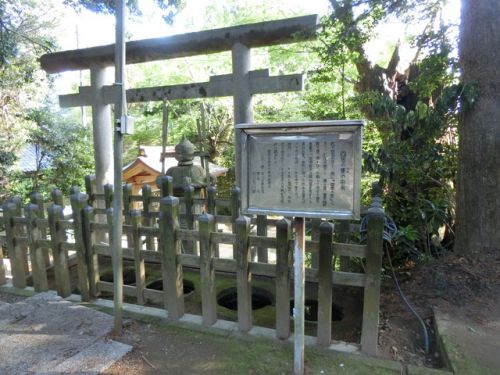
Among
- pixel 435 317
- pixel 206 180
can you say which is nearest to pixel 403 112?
pixel 435 317

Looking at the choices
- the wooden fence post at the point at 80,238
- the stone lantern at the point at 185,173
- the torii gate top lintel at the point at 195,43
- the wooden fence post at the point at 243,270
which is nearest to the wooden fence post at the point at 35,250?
the wooden fence post at the point at 80,238

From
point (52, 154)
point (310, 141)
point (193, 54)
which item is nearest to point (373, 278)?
point (310, 141)

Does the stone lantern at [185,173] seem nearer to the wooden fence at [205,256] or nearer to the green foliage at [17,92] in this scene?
the wooden fence at [205,256]

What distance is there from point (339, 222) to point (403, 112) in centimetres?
149

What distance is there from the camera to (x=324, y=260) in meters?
2.69

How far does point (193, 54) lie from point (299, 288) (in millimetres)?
3888

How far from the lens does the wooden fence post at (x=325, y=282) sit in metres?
2.65

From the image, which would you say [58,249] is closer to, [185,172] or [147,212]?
[147,212]

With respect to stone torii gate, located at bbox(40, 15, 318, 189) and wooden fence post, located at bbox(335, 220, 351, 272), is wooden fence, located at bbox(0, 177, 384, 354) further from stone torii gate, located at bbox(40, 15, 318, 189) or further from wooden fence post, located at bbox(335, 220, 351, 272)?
stone torii gate, located at bbox(40, 15, 318, 189)

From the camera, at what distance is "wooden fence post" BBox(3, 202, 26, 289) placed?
4055mm

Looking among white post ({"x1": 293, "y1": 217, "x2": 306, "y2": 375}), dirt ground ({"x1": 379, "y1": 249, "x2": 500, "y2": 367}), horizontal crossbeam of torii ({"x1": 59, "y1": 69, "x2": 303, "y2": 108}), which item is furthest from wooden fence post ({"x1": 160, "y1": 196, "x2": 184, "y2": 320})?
dirt ground ({"x1": 379, "y1": 249, "x2": 500, "y2": 367})

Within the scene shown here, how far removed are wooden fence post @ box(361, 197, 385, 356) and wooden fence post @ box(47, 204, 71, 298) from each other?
3.07 m

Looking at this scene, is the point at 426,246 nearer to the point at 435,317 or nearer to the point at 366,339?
the point at 435,317

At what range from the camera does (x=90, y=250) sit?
11.9 feet
